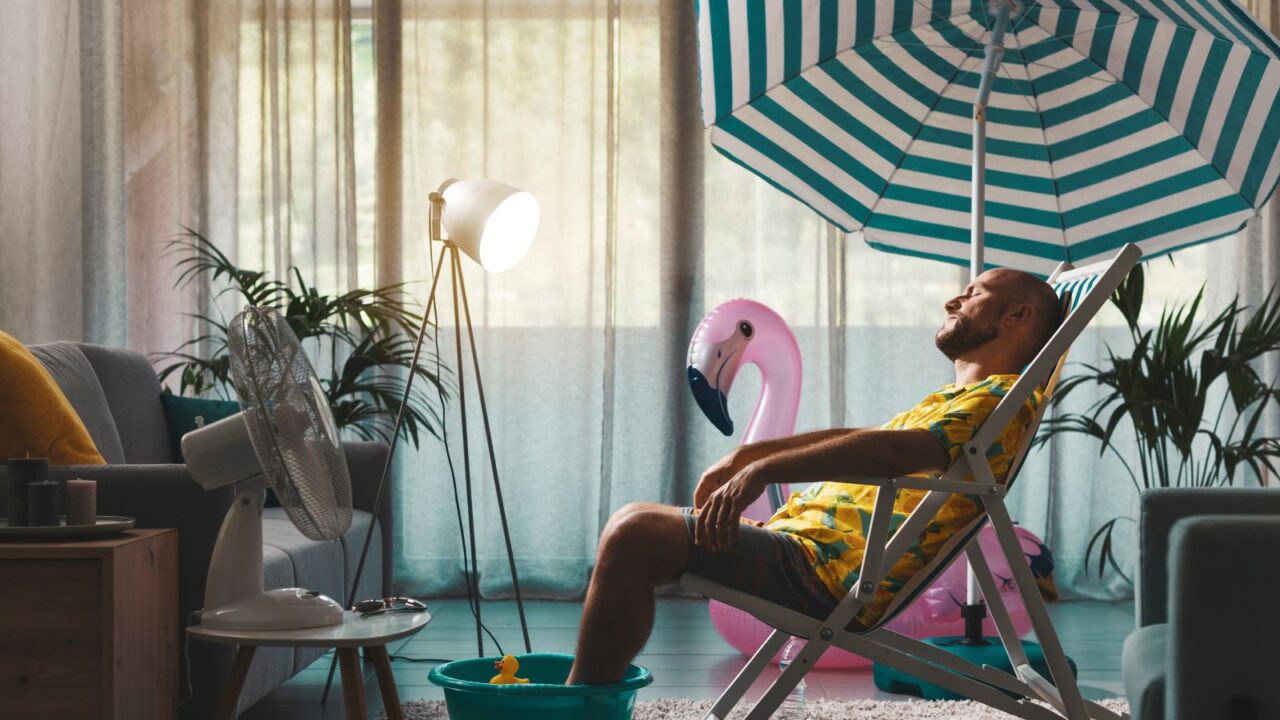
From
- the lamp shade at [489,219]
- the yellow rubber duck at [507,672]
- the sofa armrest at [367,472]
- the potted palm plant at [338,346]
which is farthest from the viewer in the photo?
the potted palm plant at [338,346]

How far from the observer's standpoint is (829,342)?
446 cm

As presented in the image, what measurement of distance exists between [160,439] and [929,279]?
2.80 meters

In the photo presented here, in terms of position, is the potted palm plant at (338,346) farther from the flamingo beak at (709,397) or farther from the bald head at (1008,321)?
the bald head at (1008,321)

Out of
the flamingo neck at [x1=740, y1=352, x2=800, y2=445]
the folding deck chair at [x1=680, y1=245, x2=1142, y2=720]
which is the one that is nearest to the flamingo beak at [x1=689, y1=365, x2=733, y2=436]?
the flamingo neck at [x1=740, y1=352, x2=800, y2=445]

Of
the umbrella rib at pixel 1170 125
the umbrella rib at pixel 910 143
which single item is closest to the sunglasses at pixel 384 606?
the umbrella rib at pixel 910 143

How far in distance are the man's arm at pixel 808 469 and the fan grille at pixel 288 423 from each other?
63 cm

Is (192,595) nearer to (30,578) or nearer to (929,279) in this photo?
(30,578)

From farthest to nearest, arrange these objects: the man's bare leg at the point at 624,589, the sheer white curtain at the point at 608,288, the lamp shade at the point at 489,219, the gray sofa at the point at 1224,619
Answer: the sheer white curtain at the point at 608,288 < the lamp shade at the point at 489,219 < the man's bare leg at the point at 624,589 < the gray sofa at the point at 1224,619

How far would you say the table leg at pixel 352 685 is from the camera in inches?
72.8

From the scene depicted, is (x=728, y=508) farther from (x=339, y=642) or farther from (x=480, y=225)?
(x=480, y=225)

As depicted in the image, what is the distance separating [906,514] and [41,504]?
1.53 meters

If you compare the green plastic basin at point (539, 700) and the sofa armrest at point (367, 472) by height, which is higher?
the sofa armrest at point (367, 472)

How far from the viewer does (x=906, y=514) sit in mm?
2189

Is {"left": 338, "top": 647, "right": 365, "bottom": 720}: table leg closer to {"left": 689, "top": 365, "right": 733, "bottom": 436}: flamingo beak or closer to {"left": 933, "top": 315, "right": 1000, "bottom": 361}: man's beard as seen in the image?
{"left": 933, "top": 315, "right": 1000, "bottom": 361}: man's beard
